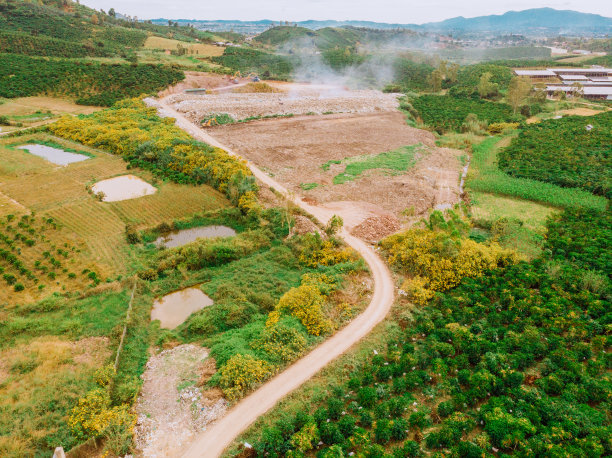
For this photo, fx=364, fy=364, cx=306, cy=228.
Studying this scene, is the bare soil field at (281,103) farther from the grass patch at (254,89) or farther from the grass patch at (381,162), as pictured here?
the grass patch at (381,162)

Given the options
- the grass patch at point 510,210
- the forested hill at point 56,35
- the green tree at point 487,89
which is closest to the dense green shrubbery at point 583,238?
the grass patch at point 510,210

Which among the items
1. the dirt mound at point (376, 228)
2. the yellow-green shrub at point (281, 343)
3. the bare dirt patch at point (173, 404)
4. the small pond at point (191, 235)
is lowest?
the bare dirt patch at point (173, 404)

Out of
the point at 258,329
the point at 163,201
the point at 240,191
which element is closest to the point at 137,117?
the point at 163,201

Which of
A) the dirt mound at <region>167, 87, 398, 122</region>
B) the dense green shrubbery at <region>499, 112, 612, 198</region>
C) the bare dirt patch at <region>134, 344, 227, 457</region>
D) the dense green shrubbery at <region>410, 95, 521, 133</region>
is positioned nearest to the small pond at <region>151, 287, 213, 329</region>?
the bare dirt patch at <region>134, 344, 227, 457</region>

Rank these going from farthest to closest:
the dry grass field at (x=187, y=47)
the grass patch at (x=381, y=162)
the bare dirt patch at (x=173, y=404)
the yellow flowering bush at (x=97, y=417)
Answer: the dry grass field at (x=187, y=47) → the grass patch at (x=381, y=162) → the bare dirt patch at (x=173, y=404) → the yellow flowering bush at (x=97, y=417)

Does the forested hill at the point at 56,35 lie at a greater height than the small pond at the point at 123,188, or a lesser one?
greater

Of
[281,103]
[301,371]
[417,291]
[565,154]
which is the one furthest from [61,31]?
[565,154]

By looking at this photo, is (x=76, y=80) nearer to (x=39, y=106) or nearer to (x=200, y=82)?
(x=39, y=106)
